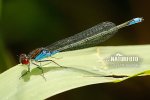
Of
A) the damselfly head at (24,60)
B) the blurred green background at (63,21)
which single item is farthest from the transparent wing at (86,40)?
the blurred green background at (63,21)

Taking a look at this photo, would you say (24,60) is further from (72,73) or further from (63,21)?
(63,21)

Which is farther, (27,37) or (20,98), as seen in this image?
(27,37)

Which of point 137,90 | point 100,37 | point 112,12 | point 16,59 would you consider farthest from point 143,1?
point 16,59

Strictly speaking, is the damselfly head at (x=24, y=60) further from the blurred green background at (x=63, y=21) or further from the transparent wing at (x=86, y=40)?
the blurred green background at (x=63, y=21)

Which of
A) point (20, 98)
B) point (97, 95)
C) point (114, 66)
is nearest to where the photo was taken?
point (20, 98)

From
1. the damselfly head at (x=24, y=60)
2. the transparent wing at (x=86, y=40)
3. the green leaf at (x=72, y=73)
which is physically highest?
the transparent wing at (x=86, y=40)

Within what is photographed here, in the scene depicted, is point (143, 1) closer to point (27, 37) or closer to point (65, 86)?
point (27, 37)

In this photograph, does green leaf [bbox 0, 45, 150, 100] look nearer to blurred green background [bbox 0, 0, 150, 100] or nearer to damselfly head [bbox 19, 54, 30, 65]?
damselfly head [bbox 19, 54, 30, 65]
